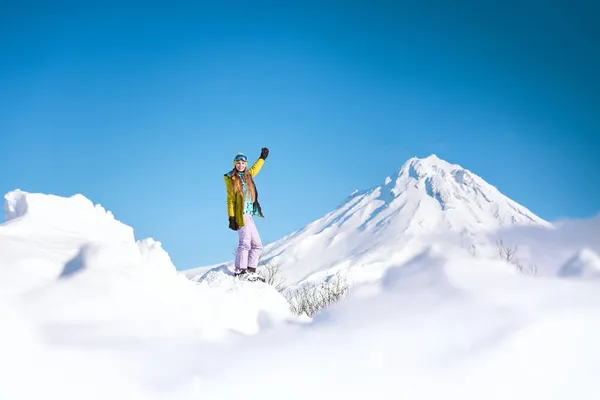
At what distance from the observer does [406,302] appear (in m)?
2.41

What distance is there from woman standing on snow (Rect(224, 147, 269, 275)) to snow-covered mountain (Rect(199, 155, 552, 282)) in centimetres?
11541

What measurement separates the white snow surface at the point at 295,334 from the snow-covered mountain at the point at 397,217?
119627 millimetres

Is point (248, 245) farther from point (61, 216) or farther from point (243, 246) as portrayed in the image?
point (61, 216)

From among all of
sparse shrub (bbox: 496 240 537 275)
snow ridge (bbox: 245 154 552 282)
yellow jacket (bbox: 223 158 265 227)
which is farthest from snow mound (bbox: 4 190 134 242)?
snow ridge (bbox: 245 154 552 282)

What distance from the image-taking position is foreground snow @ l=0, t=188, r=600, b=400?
6.70 feet

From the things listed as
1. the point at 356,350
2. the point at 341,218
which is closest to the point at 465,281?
the point at 356,350

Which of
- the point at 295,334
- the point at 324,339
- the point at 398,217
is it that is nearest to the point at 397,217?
the point at 398,217

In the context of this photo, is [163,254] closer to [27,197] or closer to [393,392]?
[27,197]

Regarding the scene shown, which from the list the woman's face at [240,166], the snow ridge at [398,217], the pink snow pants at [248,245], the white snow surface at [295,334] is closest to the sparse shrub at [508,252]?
the pink snow pants at [248,245]

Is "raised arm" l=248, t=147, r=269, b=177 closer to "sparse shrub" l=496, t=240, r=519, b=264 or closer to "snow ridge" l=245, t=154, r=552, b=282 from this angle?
"sparse shrub" l=496, t=240, r=519, b=264

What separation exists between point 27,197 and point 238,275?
9.69 ft

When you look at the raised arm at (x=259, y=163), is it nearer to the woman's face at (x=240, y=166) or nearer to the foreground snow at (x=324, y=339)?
the woman's face at (x=240, y=166)

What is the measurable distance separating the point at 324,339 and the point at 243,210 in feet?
16.0

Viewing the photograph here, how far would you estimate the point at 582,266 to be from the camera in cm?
280
